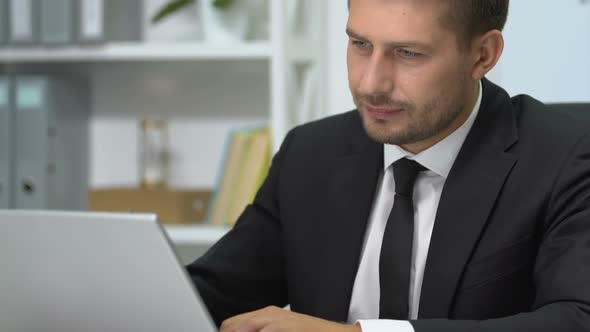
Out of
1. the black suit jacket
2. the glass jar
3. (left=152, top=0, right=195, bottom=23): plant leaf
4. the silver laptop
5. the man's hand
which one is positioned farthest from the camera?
the glass jar

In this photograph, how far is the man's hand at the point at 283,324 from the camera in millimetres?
990

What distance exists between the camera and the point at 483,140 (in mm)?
1284

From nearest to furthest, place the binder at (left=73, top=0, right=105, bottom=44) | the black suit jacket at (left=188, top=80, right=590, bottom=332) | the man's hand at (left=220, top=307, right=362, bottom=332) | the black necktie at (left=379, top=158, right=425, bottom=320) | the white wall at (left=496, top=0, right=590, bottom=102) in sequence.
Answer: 1. the man's hand at (left=220, top=307, right=362, bottom=332)
2. the black suit jacket at (left=188, top=80, right=590, bottom=332)
3. the black necktie at (left=379, top=158, right=425, bottom=320)
4. the white wall at (left=496, top=0, right=590, bottom=102)
5. the binder at (left=73, top=0, right=105, bottom=44)

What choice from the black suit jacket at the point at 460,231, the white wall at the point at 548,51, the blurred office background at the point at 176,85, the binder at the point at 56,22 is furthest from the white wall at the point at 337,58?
the black suit jacket at the point at 460,231

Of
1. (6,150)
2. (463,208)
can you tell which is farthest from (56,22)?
(463,208)

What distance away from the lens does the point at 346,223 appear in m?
1.34

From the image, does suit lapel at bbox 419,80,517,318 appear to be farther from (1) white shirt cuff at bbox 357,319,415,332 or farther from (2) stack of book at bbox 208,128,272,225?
(2) stack of book at bbox 208,128,272,225

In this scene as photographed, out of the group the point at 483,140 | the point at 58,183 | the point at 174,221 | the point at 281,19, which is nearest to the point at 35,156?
the point at 58,183

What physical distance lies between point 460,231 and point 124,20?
1496 millimetres

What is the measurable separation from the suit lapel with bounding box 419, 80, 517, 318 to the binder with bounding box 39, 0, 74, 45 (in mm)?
1302

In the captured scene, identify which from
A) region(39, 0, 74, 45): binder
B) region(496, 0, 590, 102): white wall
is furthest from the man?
region(39, 0, 74, 45): binder

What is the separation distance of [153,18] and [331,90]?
540 millimetres

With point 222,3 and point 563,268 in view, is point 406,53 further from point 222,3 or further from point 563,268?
point 222,3

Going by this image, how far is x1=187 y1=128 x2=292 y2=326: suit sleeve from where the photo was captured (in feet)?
4.34
